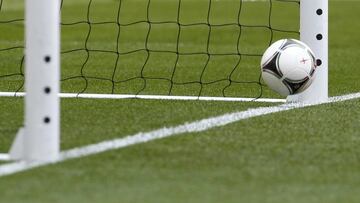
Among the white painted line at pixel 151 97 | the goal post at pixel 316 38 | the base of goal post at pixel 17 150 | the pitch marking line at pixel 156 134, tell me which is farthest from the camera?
the white painted line at pixel 151 97

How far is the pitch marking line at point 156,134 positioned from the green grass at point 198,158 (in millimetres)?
86

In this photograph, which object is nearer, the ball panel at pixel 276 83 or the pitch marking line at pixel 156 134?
the pitch marking line at pixel 156 134

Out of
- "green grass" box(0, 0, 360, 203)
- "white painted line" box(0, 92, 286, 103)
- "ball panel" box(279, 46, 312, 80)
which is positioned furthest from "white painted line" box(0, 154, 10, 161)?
"ball panel" box(279, 46, 312, 80)

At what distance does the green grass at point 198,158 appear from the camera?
4227mm

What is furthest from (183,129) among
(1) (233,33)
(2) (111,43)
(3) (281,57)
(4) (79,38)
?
(1) (233,33)

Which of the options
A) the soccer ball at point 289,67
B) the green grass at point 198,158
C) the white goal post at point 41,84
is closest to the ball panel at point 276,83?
the soccer ball at point 289,67

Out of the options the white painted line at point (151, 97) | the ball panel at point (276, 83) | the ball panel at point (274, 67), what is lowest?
the white painted line at point (151, 97)

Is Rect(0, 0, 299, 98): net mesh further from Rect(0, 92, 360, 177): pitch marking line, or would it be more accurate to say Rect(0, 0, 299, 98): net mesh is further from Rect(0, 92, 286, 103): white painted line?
Rect(0, 92, 360, 177): pitch marking line

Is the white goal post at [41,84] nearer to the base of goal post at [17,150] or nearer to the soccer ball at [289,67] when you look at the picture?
the base of goal post at [17,150]

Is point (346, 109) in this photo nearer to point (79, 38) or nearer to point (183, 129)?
point (183, 129)

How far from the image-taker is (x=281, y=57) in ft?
22.3

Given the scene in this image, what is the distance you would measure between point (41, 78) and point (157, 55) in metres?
5.71

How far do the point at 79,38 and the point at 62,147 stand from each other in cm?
789

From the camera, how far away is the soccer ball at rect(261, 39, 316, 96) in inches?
265
